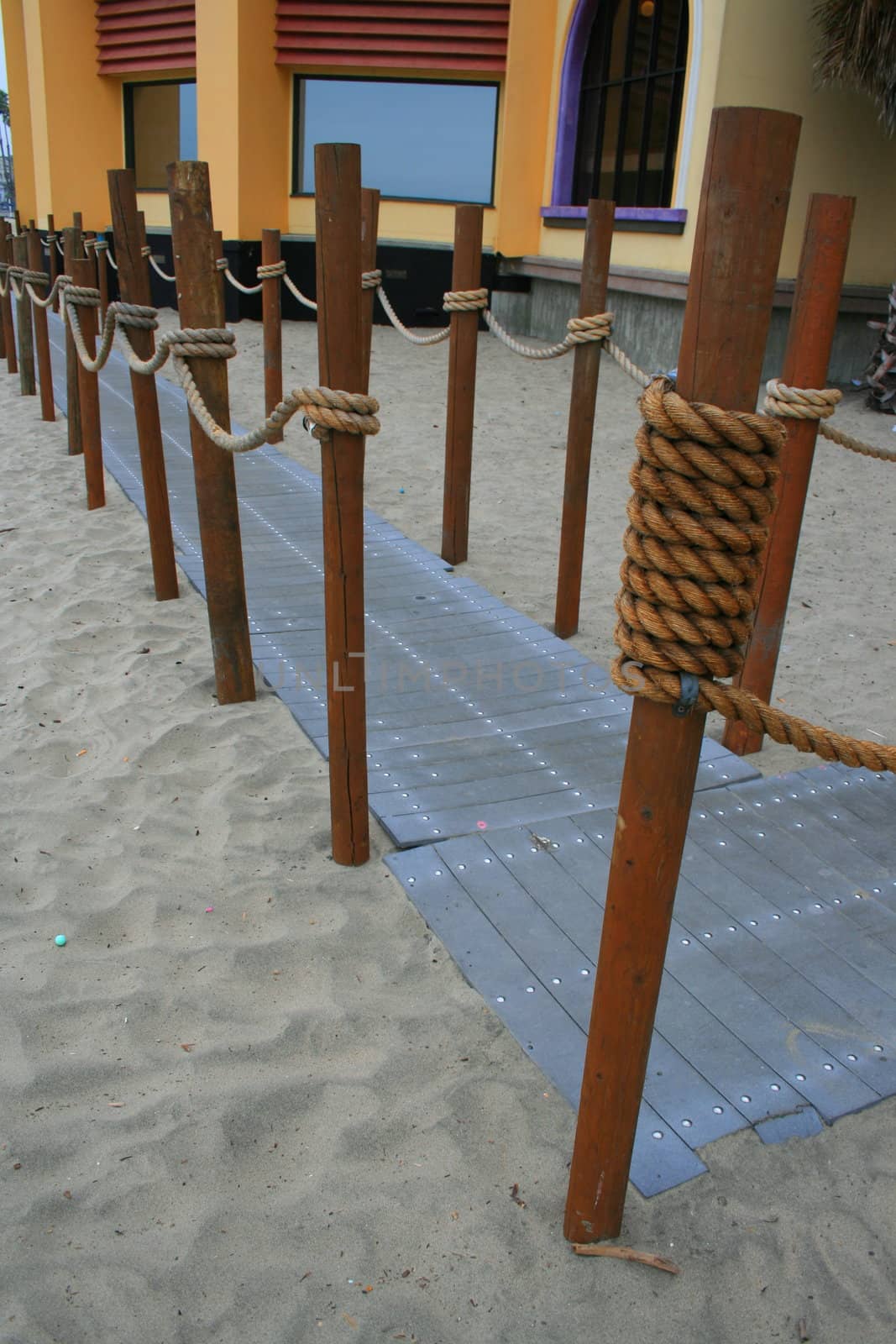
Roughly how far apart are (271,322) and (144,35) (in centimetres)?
780

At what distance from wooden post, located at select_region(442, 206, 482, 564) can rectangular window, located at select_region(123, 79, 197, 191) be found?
10.2 meters

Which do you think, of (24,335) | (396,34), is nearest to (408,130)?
(396,34)

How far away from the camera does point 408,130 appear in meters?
11.4

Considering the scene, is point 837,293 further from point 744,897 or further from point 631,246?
point 631,246

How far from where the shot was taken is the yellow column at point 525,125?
10.1 meters

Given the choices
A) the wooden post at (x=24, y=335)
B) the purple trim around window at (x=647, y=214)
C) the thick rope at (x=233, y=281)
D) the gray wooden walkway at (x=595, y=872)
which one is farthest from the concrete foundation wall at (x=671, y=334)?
the gray wooden walkway at (x=595, y=872)

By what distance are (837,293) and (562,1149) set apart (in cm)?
224

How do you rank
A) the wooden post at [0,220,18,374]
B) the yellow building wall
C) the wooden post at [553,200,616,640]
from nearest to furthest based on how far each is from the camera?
the wooden post at [553,200,616,640] → the yellow building wall → the wooden post at [0,220,18,374]

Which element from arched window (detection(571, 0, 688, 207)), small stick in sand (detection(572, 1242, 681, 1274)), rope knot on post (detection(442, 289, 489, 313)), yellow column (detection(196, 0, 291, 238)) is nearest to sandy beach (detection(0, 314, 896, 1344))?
small stick in sand (detection(572, 1242, 681, 1274))

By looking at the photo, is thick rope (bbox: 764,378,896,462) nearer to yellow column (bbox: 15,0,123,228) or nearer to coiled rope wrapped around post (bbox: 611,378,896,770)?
coiled rope wrapped around post (bbox: 611,378,896,770)

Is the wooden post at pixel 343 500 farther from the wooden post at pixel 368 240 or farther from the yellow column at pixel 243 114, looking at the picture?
the yellow column at pixel 243 114

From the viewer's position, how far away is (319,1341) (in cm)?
148

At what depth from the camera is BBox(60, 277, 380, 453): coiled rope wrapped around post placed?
229cm

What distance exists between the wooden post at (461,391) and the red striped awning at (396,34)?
24.7 ft
